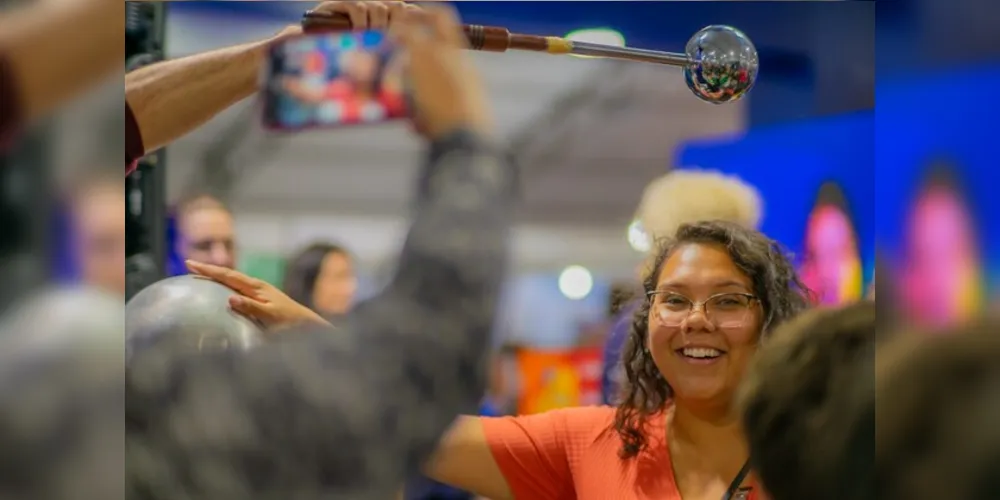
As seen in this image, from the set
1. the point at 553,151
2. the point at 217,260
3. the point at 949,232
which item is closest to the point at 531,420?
the point at 217,260

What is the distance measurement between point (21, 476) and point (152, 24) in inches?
30.7

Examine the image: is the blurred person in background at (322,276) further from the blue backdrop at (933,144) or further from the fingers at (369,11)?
the blue backdrop at (933,144)

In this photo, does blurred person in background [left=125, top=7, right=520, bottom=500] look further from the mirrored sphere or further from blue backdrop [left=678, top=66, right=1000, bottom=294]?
blue backdrop [left=678, top=66, right=1000, bottom=294]

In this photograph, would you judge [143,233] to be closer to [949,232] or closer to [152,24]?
[152,24]

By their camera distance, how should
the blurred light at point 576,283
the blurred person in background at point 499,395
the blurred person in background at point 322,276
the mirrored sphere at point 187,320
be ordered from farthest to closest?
the blurred light at point 576,283, the blurred person in background at point 499,395, the blurred person in background at point 322,276, the mirrored sphere at point 187,320

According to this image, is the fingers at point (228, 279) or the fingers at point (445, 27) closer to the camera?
the fingers at point (445, 27)

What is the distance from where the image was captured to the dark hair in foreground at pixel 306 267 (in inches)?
53.8

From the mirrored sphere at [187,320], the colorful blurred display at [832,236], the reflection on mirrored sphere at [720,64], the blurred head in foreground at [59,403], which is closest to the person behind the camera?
the blurred head in foreground at [59,403]

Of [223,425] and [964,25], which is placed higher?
[964,25]

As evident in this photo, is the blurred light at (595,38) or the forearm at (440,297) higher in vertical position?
the blurred light at (595,38)

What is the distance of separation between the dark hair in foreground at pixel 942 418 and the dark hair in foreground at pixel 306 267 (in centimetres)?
89

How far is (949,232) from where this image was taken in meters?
0.62

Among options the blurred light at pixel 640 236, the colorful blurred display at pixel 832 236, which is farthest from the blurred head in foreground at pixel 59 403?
the colorful blurred display at pixel 832 236

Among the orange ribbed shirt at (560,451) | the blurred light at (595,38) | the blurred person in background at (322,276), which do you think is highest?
the blurred light at (595,38)
